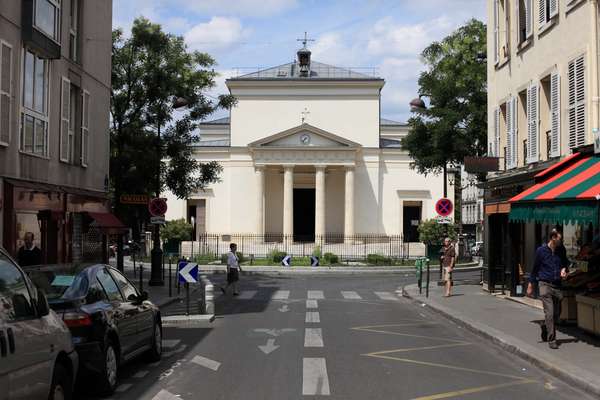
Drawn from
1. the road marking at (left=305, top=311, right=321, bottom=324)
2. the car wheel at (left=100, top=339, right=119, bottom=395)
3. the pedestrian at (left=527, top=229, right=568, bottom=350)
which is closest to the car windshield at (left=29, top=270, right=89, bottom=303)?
the car wheel at (left=100, top=339, right=119, bottom=395)

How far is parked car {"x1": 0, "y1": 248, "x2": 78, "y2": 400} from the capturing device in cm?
572

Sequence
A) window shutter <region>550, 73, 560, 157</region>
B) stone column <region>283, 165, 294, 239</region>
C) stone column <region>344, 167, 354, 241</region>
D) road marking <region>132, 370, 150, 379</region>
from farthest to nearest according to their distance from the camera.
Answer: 1. stone column <region>344, 167, 354, 241</region>
2. stone column <region>283, 165, 294, 239</region>
3. window shutter <region>550, 73, 560, 157</region>
4. road marking <region>132, 370, 150, 379</region>

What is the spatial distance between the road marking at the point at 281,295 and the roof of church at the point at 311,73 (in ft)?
131

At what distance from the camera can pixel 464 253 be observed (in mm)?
47406

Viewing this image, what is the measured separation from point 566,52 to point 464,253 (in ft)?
103

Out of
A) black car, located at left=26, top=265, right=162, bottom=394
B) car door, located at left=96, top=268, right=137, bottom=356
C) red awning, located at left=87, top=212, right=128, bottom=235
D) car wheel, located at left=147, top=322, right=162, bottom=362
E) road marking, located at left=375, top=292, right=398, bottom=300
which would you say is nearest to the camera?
black car, located at left=26, top=265, right=162, bottom=394

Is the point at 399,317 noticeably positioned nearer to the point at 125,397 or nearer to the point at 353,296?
the point at 353,296

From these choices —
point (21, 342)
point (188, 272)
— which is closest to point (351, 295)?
point (188, 272)

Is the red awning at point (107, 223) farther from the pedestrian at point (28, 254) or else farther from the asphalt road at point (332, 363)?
the pedestrian at point (28, 254)

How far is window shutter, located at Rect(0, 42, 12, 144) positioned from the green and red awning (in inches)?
448

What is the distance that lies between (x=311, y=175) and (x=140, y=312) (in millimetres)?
52111

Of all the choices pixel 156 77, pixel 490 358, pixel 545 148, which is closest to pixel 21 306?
pixel 490 358

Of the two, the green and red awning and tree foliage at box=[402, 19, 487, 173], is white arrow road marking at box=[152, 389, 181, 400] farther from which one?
tree foliage at box=[402, 19, 487, 173]

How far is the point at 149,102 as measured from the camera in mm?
26719
